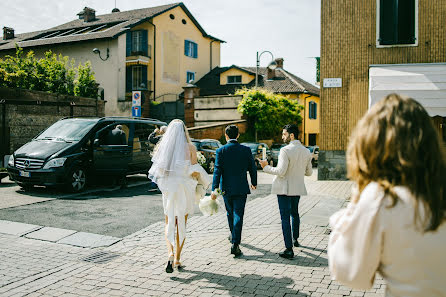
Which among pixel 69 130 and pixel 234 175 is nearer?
pixel 234 175

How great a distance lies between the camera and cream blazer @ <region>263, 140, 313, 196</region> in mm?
6145

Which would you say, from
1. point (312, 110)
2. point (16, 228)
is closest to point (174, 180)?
point (16, 228)

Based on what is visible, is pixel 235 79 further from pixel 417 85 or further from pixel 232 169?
pixel 232 169

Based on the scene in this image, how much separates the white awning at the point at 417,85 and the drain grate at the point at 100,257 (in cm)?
921

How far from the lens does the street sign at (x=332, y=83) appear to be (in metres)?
15.0

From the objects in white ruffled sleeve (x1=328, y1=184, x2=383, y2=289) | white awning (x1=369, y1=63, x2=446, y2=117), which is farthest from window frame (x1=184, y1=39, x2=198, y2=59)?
white ruffled sleeve (x1=328, y1=184, x2=383, y2=289)

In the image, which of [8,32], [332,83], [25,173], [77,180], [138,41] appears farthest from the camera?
[8,32]

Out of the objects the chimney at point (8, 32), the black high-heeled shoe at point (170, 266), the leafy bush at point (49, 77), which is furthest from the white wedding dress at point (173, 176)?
the chimney at point (8, 32)

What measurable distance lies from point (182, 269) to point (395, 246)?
4.06 meters

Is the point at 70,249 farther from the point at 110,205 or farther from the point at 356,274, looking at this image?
the point at 356,274

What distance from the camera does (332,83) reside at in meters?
15.1

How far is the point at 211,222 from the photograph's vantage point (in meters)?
8.30

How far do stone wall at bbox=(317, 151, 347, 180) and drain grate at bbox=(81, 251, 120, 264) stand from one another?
409 inches

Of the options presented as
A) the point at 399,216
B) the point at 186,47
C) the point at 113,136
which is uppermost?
the point at 186,47
